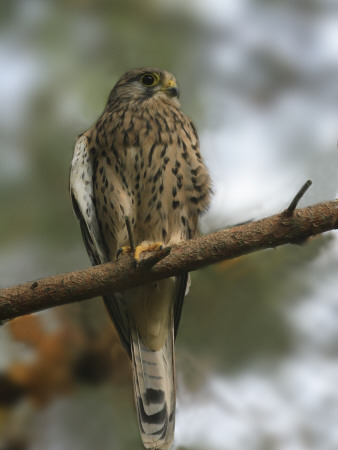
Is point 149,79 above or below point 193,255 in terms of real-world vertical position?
above

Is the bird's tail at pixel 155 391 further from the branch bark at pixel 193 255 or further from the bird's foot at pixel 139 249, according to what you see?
the branch bark at pixel 193 255

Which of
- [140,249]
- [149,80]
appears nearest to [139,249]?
[140,249]

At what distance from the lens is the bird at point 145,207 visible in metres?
3.71

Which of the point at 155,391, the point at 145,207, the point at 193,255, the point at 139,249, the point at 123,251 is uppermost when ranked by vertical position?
the point at 145,207

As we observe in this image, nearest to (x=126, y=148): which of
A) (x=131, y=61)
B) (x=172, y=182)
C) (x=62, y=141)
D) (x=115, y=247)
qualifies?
Answer: (x=172, y=182)

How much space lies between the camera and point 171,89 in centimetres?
429

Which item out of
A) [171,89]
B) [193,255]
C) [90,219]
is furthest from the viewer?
[171,89]

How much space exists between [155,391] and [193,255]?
1.24 m

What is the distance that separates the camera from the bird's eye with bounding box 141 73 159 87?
4.36m

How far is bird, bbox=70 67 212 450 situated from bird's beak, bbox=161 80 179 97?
0.29 metres

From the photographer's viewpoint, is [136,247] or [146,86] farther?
[146,86]

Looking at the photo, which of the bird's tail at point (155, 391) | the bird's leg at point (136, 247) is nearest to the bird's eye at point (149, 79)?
the bird's leg at point (136, 247)

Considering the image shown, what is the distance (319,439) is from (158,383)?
1.50 m

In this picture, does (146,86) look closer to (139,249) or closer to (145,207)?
(145,207)
